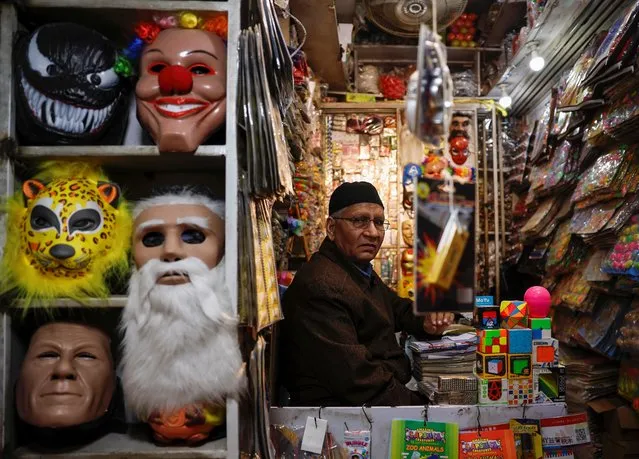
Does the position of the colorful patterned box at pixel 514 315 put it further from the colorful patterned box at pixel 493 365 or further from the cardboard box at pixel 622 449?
the cardboard box at pixel 622 449

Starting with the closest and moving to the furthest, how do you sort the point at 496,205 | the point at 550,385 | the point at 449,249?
1. the point at 449,249
2. the point at 550,385
3. the point at 496,205

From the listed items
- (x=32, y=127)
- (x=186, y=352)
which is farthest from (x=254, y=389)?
(x=32, y=127)

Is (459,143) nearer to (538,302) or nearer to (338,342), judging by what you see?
(538,302)

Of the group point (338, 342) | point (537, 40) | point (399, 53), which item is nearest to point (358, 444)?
point (338, 342)

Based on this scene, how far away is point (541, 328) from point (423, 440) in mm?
624

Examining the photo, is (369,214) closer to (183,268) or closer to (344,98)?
(183,268)

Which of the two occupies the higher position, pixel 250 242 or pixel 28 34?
pixel 28 34

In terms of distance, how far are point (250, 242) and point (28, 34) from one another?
0.96 m

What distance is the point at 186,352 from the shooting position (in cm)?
137

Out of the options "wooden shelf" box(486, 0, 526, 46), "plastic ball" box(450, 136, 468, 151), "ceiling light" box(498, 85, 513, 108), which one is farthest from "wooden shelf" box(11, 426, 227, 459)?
"wooden shelf" box(486, 0, 526, 46)

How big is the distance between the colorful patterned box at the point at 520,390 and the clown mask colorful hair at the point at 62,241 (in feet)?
4.82

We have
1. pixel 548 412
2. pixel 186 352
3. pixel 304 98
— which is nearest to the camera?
pixel 186 352

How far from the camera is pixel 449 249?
2.79 feet

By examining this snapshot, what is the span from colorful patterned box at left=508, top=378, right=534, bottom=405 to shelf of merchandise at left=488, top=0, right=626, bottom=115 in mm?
2397
